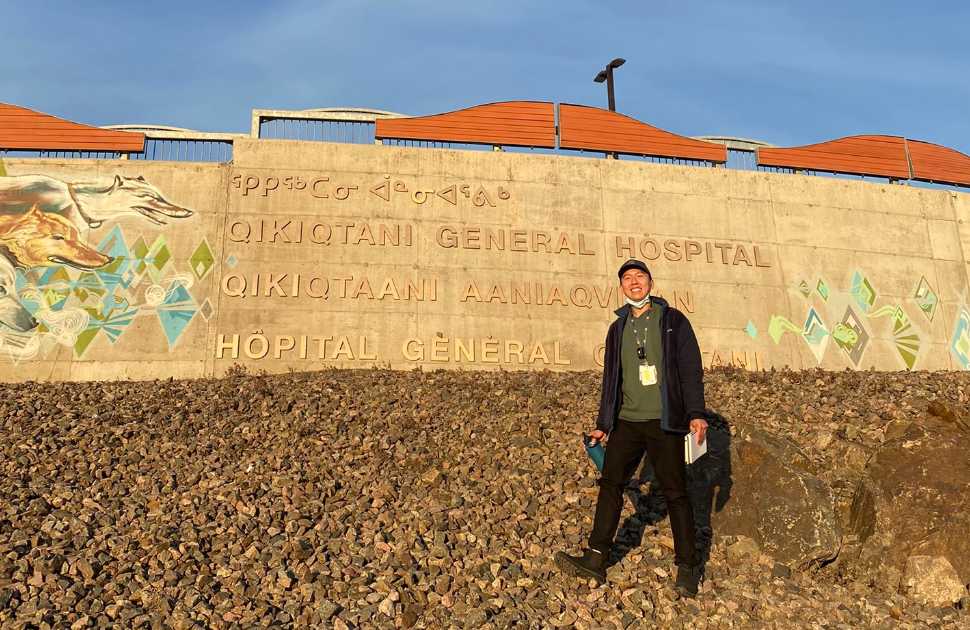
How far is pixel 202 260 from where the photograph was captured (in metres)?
14.7

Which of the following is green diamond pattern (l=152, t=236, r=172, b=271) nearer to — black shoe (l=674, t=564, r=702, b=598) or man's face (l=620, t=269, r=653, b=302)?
man's face (l=620, t=269, r=653, b=302)

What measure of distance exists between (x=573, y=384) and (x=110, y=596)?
824cm

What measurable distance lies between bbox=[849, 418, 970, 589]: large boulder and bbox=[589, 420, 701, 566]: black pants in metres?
2.03

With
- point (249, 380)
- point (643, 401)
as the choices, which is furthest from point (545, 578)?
point (249, 380)

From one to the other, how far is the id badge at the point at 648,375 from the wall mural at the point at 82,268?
1033 centimetres

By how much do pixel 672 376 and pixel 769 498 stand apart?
2186 mm

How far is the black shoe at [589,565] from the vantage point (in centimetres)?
605

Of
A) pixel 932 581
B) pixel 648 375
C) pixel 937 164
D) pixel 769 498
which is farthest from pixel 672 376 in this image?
pixel 937 164

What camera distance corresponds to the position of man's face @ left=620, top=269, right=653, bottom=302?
239 inches

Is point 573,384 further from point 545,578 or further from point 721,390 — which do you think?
point 545,578

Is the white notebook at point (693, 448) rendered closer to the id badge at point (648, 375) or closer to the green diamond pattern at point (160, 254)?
the id badge at point (648, 375)

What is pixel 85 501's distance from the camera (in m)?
8.12

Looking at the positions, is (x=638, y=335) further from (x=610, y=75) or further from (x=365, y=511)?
(x=610, y=75)

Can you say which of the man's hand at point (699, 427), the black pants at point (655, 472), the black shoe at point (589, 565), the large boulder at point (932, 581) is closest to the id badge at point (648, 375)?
the black pants at point (655, 472)
